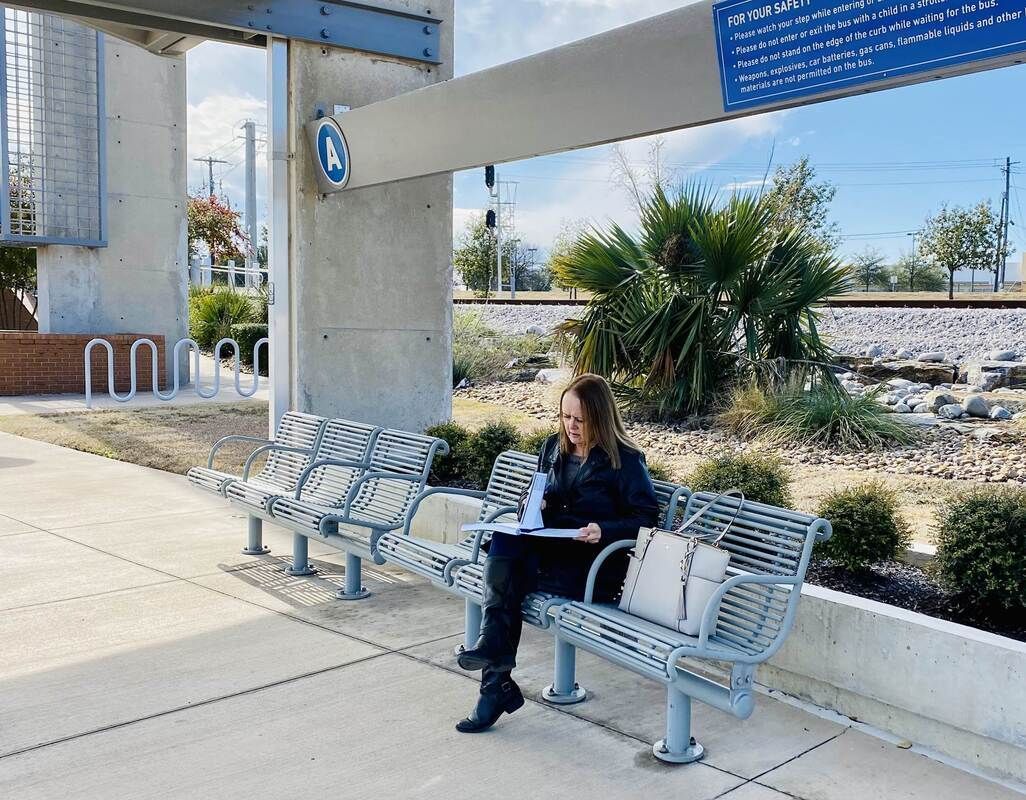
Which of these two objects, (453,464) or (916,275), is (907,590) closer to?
(453,464)

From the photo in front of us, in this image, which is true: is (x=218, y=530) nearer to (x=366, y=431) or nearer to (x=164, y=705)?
(x=366, y=431)

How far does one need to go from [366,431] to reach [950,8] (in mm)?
3719

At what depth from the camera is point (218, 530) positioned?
706 cm

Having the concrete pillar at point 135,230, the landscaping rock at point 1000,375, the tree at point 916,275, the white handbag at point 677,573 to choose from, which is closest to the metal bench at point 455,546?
the white handbag at point 677,573

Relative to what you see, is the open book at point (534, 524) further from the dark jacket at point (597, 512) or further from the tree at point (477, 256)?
the tree at point (477, 256)

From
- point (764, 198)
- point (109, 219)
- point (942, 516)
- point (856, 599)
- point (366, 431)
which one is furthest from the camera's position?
point (109, 219)

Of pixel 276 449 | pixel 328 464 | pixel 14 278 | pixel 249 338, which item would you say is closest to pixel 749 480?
pixel 328 464

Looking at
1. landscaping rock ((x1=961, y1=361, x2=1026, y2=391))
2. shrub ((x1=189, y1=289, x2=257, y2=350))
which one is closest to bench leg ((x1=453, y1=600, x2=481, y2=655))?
landscaping rock ((x1=961, y1=361, x2=1026, y2=391))

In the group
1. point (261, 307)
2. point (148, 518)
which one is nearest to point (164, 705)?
point (148, 518)

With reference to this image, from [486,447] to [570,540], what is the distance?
268 cm

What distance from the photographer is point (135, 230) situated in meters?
A: 16.9

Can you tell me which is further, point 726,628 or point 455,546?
point 455,546

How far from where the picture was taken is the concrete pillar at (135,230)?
16484mm

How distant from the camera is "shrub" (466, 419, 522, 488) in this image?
6.64 meters
